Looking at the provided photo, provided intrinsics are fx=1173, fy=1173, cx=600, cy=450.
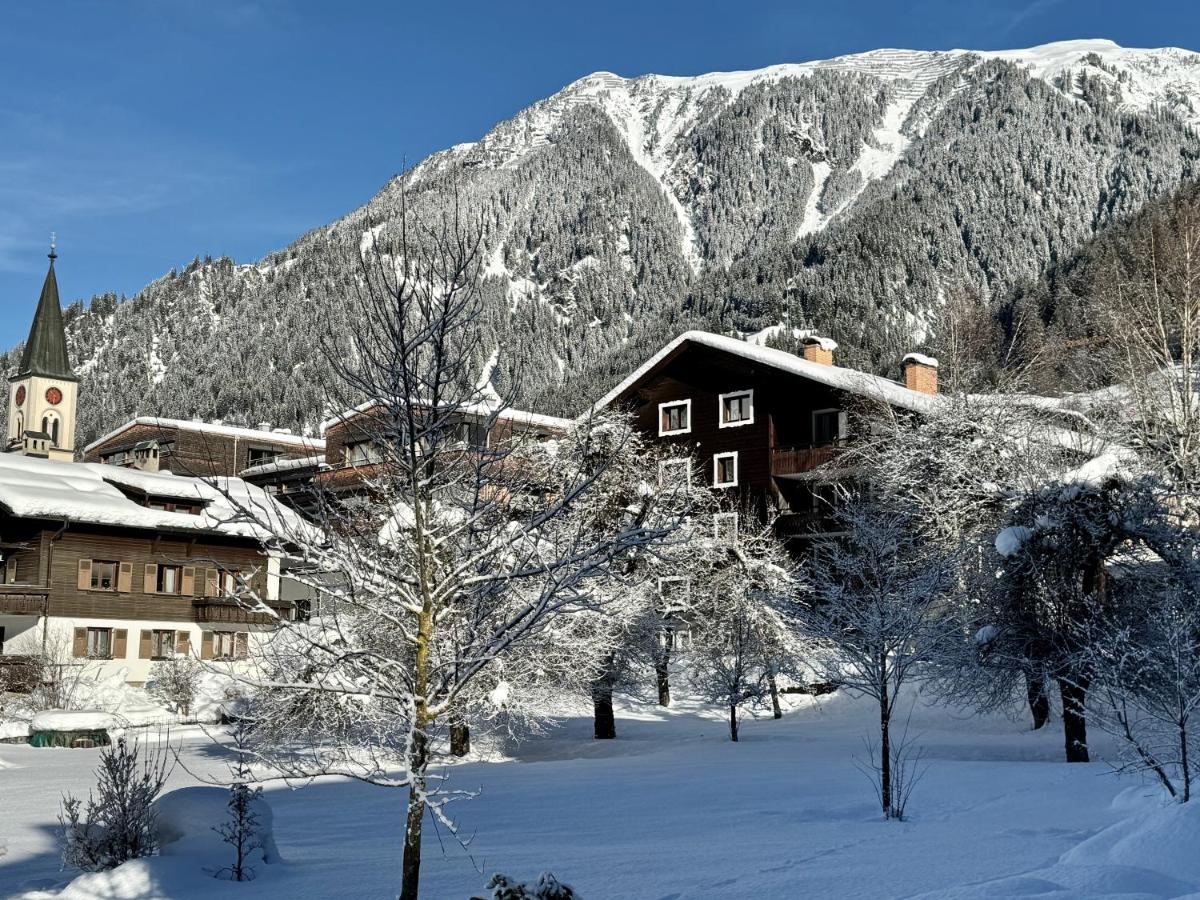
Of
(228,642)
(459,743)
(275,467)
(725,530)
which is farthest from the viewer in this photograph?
(275,467)

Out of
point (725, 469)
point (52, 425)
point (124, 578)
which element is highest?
point (52, 425)

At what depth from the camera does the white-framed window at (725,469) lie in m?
46.5

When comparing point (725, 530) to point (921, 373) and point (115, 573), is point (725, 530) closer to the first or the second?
point (921, 373)

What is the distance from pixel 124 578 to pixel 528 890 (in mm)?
41480

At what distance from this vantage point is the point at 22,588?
41.4m

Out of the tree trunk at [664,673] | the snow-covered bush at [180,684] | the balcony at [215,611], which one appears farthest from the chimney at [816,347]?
the snow-covered bush at [180,684]

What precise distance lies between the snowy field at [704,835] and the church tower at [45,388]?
79.6 metres

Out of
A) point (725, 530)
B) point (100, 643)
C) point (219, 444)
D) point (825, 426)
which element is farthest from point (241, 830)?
point (219, 444)

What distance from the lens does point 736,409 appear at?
4722 cm

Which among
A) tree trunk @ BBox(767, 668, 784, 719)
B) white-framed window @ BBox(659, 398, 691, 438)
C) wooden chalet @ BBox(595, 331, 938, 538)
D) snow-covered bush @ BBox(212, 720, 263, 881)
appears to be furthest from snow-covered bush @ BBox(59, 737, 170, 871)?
white-framed window @ BBox(659, 398, 691, 438)

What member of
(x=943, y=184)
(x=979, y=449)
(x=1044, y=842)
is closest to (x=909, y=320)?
(x=943, y=184)

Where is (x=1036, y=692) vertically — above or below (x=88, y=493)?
below

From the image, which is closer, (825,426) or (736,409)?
(825,426)

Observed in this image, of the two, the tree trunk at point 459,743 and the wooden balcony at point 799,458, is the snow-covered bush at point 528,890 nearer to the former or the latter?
the tree trunk at point 459,743
